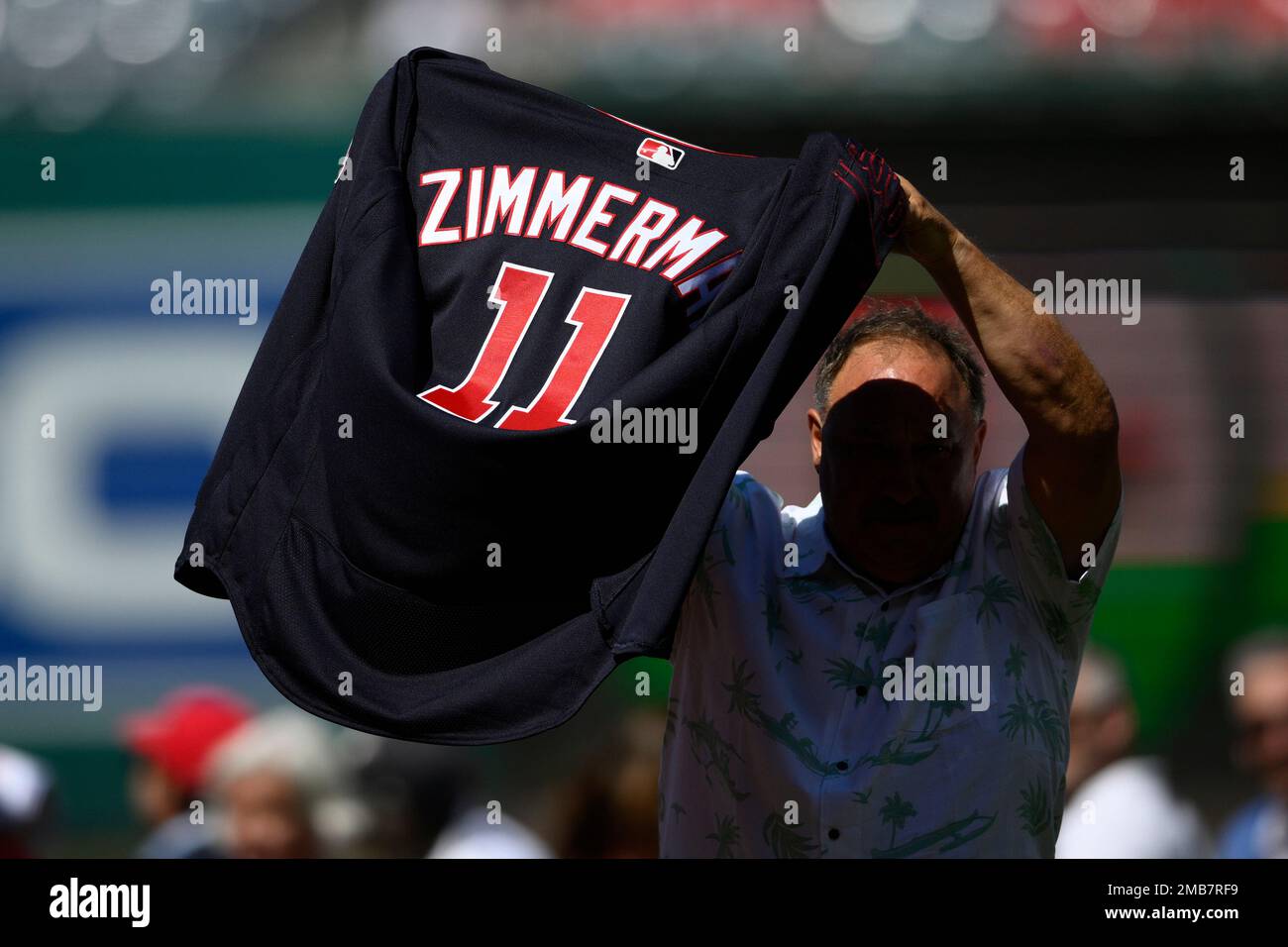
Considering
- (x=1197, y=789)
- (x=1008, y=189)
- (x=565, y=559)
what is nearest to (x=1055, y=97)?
(x=1008, y=189)

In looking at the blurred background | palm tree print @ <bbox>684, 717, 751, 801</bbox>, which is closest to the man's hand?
palm tree print @ <bbox>684, 717, 751, 801</bbox>

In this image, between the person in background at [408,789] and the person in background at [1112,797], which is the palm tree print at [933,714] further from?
the person in background at [408,789]

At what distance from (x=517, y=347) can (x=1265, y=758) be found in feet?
7.33

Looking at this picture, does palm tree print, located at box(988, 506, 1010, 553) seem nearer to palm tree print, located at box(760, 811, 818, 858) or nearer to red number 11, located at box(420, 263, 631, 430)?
palm tree print, located at box(760, 811, 818, 858)

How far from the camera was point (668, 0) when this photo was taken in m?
4.82

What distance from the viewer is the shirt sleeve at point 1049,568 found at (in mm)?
1974

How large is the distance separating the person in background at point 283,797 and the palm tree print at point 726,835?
4.98 ft

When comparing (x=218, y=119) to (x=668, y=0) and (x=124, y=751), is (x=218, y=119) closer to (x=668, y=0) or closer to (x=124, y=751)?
(x=668, y=0)

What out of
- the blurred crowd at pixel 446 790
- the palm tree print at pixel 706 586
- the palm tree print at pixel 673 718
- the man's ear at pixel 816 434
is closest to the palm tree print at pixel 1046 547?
the man's ear at pixel 816 434

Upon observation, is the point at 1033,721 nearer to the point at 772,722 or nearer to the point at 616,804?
the point at 772,722

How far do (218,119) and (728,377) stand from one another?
11.5ft

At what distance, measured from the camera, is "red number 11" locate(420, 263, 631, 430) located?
1.90 m

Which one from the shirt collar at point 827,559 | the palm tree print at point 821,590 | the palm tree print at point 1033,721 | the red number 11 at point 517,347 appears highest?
Result: the red number 11 at point 517,347
